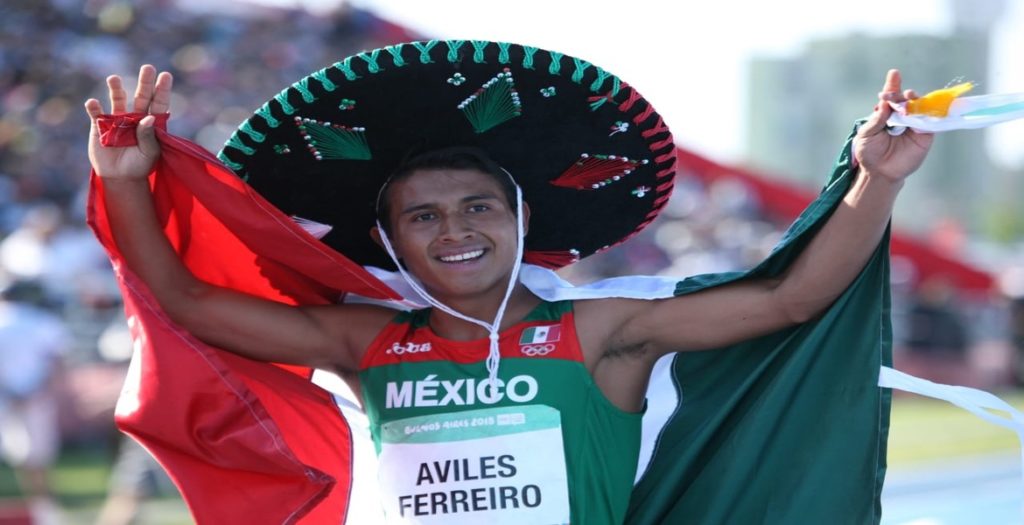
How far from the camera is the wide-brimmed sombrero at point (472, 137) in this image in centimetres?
277

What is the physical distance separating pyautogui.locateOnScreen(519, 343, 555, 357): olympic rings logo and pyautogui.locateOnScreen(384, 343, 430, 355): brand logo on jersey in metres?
0.24

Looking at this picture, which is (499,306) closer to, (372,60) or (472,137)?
(472,137)

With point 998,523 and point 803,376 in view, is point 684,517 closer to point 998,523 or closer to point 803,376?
point 803,376

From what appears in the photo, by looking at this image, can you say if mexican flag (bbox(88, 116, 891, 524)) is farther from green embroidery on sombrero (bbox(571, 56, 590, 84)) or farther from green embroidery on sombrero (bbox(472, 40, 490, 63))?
green embroidery on sombrero (bbox(472, 40, 490, 63))

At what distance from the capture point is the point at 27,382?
8.31 m

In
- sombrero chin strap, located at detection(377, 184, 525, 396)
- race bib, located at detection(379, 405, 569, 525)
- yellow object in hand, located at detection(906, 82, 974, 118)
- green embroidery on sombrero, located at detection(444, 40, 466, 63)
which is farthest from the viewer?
sombrero chin strap, located at detection(377, 184, 525, 396)

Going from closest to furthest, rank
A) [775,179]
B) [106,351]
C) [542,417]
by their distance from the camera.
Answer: [542,417]
[106,351]
[775,179]

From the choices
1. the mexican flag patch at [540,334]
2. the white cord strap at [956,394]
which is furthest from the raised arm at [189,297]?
the white cord strap at [956,394]

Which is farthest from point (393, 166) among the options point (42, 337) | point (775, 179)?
point (775, 179)

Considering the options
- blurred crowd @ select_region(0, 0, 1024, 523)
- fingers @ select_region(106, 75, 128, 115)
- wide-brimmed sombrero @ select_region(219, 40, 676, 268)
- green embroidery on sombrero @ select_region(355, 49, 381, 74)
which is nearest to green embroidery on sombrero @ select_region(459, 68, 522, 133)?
wide-brimmed sombrero @ select_region(219, 40, 676, 268)

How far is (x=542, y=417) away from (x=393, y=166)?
2.49 ft

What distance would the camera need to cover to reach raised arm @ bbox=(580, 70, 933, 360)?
261 centimetres

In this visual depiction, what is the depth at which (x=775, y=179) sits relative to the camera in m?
19.6

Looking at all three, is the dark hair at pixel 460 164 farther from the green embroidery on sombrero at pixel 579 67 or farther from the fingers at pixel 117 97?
the fingers at pixel 117 97
